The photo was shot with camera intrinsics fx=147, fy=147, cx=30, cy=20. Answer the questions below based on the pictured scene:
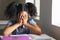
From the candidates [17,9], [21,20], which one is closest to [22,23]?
[21,20]

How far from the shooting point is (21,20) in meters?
1.03

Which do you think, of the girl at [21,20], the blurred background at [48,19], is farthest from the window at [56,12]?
the girl at [21,20]

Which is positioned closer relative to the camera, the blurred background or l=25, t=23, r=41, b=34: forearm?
l=25, t=23, r=41, b=34: forearm

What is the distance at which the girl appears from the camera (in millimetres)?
1029

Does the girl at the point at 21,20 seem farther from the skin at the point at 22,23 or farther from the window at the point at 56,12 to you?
the window at the point at 56,12

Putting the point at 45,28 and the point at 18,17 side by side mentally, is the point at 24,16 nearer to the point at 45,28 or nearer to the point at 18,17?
the point at 18,17

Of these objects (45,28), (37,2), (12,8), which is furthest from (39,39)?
(37,2)

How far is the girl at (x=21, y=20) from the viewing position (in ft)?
3.38

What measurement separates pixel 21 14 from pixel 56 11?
33 centimetres

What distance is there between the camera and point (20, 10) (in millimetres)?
1074

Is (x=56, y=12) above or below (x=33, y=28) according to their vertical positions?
above

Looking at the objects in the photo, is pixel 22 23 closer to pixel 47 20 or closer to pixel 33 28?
pixel 33 28

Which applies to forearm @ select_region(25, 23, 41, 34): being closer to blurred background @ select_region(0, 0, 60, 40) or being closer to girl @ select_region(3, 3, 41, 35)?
girl @ select_region(3, 3, 41, 35)

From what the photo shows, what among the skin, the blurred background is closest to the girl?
the skin
